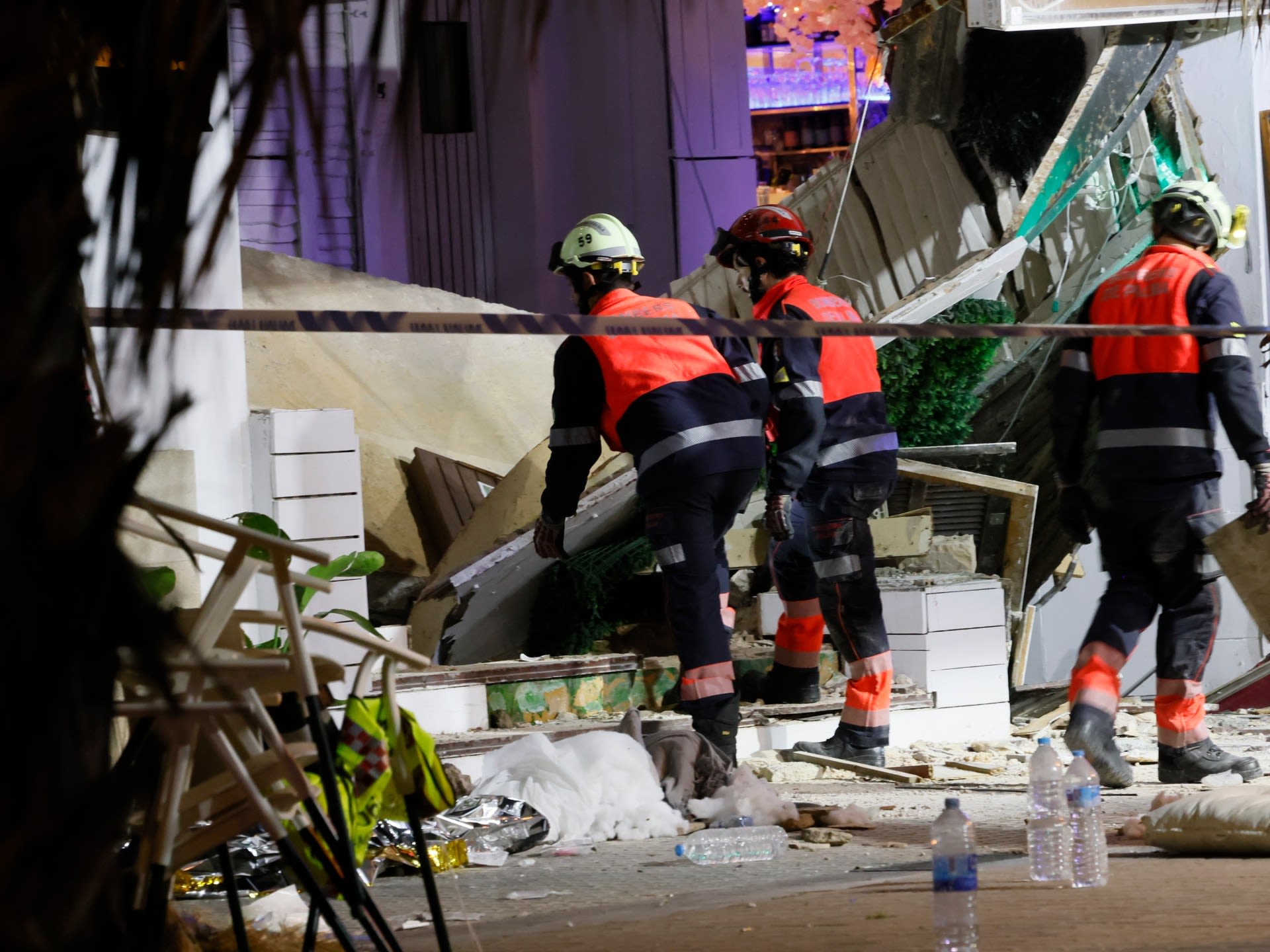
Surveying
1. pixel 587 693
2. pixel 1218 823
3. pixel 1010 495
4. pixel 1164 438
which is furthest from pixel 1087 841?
pixel 1010 495

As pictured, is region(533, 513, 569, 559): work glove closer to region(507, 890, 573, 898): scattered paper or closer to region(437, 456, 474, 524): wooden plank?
region(507, 890, 573, 898): scattered paper

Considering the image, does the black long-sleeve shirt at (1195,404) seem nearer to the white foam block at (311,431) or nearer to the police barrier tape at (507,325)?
the police barrier tape at (507,325)

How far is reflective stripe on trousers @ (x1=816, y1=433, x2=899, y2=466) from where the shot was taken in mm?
6254

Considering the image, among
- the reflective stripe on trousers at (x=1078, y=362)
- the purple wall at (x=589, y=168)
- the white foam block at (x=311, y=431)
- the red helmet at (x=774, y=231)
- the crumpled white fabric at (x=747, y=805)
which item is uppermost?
the purple wall at (x=589, y=168)

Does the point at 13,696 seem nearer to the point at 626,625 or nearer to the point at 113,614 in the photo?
the point at 113,614

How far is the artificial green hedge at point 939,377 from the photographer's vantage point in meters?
9.12

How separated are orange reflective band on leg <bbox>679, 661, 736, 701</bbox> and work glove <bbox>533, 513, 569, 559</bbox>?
688 mm

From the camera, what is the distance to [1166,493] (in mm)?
5281

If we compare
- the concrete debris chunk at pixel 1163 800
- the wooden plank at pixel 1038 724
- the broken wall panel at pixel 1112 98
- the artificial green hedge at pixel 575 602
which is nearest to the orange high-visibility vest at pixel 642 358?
the concrete debris chunk at pixel 1163 800

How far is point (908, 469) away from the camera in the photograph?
875cm

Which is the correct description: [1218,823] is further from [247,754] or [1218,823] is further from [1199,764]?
[247,754]

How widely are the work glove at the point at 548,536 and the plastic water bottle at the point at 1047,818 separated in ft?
6.83

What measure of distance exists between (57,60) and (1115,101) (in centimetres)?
858

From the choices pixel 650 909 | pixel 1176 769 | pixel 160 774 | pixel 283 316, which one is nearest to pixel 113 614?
pixel 160 774
